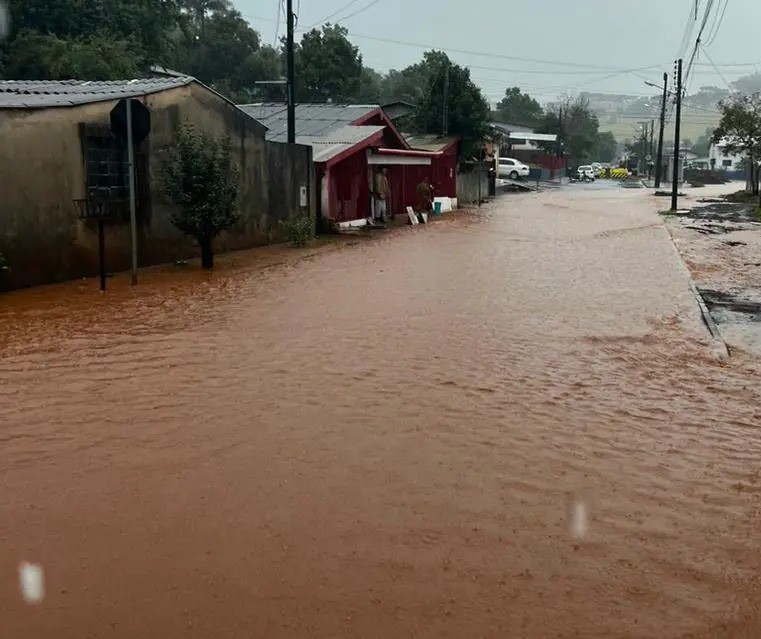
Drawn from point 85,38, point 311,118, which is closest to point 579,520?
point 311,118

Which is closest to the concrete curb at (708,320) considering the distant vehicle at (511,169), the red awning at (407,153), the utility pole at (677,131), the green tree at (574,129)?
the red awning at (407,153)

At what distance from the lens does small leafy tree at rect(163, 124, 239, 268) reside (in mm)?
14852

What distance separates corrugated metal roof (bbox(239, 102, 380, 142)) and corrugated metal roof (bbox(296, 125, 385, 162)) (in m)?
0.71

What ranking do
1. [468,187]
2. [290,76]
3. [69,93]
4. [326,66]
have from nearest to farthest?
1. [69,93]
2. [290,76]
3. [468,187]
4. [326,66]

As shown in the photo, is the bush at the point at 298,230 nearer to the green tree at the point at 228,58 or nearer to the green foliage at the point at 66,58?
the green foliage at the point at 66,58

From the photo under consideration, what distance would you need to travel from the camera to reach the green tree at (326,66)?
52656 millimetres

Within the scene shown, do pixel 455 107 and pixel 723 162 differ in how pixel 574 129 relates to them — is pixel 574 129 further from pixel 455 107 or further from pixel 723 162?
pixel 455 107

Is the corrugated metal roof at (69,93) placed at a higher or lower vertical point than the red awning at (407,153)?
higher

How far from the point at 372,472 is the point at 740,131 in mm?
43676

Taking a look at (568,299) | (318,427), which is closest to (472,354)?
(318,427)

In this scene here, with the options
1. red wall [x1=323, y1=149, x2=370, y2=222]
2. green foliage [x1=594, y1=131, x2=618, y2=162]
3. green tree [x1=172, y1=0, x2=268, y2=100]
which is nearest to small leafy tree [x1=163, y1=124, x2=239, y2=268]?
red wall [x1=323, y1=149, x2=370, y2=222]

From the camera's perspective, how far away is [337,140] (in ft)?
83.1

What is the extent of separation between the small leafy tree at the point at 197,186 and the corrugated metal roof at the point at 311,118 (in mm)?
11987

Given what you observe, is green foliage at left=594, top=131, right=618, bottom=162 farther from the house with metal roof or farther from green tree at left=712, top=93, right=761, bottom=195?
the house with metal roof
